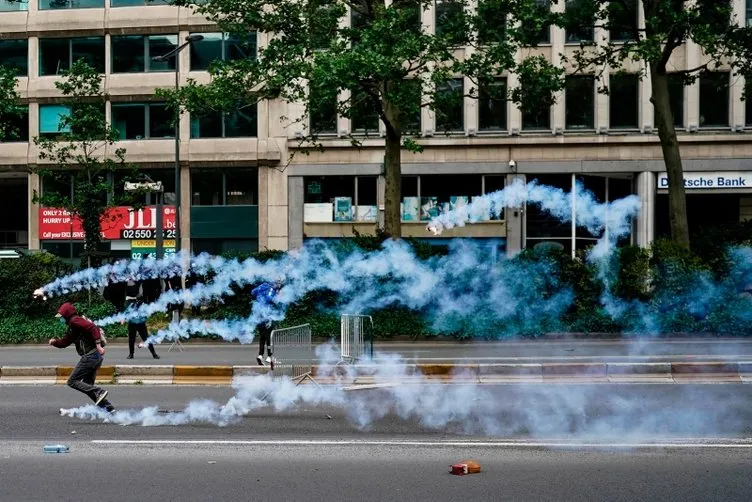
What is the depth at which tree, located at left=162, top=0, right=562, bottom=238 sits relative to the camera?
21656mm

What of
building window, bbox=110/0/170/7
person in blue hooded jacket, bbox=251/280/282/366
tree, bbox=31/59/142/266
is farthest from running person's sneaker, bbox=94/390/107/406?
building window, bbox=110/0/170/7

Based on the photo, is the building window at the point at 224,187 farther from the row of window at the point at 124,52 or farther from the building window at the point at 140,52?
the building window at the point at 140,52

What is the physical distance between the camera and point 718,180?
34469mm

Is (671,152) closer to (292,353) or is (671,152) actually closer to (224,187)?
(292,353)

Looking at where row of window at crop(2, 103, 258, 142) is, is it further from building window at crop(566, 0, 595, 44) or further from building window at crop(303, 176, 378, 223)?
building window at crop(566, 0, 595, 44)

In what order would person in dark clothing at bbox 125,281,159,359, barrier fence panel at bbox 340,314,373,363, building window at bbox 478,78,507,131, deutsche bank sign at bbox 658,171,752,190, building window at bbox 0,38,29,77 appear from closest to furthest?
1. barrier fence panel at bbox 340,314,373,363
2. person in dark clothing at bbox 125,281,159,359
3. deutsche bank sign at bbox 658,171,752,190
4. building window at bbox 478,78,507,131
5. building window at bbox 0,38,29,77

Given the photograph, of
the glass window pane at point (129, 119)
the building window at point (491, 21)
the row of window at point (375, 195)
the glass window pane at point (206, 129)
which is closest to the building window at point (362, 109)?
the building window at point (491, 21)

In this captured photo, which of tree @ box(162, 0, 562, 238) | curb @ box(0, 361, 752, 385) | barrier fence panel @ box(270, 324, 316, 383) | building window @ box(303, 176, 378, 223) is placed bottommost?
curb @ box(0, 361, 752, 385)

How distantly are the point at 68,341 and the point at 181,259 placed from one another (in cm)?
1311

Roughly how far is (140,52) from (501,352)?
24.5 m

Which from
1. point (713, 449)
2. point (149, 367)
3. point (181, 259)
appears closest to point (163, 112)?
point (181, 259)

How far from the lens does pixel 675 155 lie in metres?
24.0

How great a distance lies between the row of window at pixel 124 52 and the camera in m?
37.9

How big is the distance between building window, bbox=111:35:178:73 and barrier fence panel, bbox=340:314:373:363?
24796 millimetres
